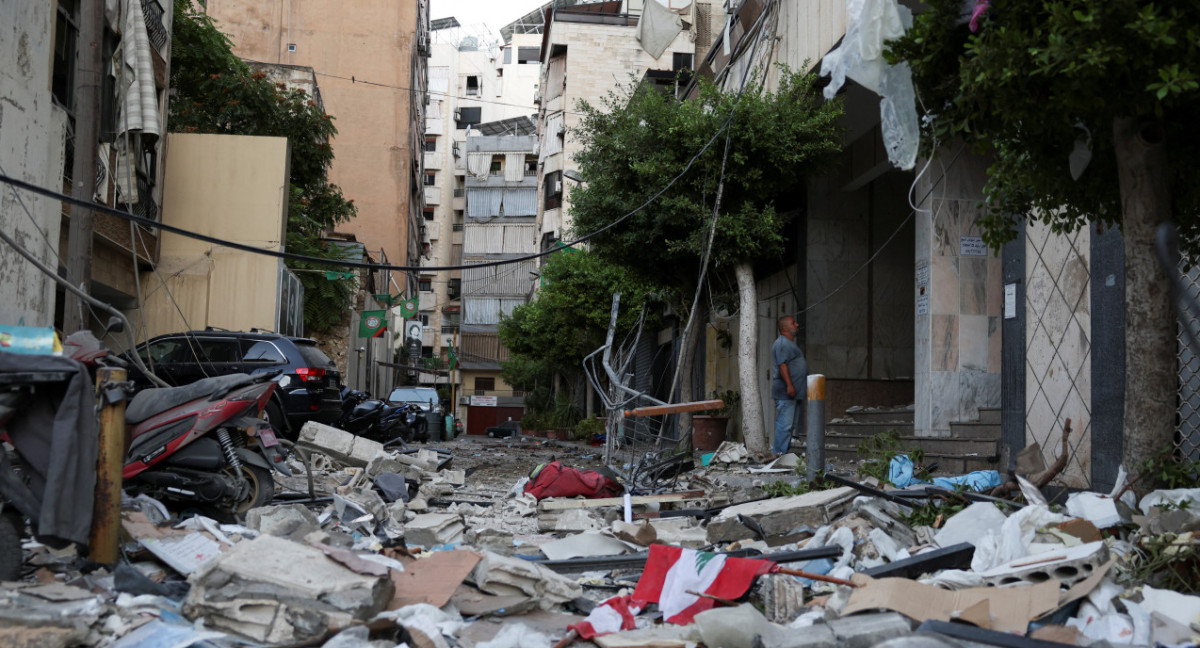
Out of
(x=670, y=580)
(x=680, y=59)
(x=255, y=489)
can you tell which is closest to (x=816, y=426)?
(x=670, y=580)

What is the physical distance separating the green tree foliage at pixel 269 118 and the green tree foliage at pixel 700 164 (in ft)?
33.1

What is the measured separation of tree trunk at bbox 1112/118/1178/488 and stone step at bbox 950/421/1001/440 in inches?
210

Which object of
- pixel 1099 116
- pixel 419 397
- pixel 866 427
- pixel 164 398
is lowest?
pixel 419 397

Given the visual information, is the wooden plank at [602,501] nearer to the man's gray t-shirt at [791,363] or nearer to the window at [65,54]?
the man's gray t-shirt at [791,363]

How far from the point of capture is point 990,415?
11.1m

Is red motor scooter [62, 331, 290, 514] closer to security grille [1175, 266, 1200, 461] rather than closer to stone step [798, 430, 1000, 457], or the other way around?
security grille [1175, 266, 1200, 461]

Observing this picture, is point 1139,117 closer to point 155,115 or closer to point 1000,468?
point 1000,468

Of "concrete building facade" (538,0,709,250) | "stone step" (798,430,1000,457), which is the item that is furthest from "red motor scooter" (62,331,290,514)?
"concrete building facade" (538,0,709,250)

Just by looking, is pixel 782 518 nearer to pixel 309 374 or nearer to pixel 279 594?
pixel 279 594

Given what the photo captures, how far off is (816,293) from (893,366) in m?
1.70

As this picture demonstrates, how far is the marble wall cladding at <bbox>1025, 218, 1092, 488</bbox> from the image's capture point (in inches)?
323

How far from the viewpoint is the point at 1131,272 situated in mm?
5461

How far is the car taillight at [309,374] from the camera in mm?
14205

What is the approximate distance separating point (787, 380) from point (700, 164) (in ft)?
11.8
